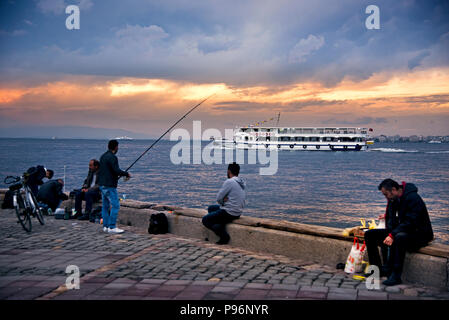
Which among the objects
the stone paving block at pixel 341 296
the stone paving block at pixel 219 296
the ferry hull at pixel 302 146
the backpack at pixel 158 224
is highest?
the ferry hull at pixel 302 146

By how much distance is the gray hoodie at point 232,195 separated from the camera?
6.61 m

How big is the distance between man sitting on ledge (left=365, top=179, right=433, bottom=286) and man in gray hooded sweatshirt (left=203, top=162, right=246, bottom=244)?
7.48 feet

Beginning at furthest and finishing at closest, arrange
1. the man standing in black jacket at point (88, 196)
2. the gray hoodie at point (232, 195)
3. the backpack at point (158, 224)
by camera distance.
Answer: the man standing in black jacket at point (88, 196)
the backpack at point (158, 224)
the gray hoodie at point (232, 195)

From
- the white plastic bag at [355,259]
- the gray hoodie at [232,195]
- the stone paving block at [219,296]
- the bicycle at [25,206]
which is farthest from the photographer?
the bicycle at [25,206]

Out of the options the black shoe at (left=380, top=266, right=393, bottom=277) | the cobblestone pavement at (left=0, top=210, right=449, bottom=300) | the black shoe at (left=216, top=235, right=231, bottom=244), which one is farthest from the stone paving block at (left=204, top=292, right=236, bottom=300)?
the black shoe at (left=216, top=235, right=231, bottom=244)

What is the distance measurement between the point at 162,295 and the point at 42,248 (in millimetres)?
3064

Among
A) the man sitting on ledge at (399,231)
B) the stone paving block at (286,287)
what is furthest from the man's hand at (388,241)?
the stone paving block at (286,287)

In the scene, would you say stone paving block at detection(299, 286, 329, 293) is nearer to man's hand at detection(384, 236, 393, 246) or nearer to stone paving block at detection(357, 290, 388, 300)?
stone paving block at detection(357, 290, 388, 300)

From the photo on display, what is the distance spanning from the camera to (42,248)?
20.6 ft

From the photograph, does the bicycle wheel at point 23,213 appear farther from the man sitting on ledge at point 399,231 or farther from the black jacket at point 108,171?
the man sitting on ledge at point 399,231

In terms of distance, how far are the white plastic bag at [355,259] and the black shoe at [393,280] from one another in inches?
17.8

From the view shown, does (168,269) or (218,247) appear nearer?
(168,269)

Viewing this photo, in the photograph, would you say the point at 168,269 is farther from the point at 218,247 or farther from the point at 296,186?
the point at 296,186
